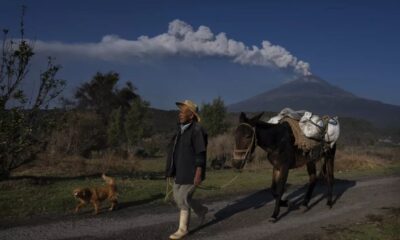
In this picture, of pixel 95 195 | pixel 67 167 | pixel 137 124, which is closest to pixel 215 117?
pixel 137 124

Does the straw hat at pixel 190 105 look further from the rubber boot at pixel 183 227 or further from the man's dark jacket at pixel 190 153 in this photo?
the rubber boot at pixel 183 227

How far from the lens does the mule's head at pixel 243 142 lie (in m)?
11.1

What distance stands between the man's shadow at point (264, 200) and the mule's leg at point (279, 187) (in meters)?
0.51

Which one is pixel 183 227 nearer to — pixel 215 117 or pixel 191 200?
pixel 191 200

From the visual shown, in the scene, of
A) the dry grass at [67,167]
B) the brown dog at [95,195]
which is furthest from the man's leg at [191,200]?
the dry grass at [67,167]

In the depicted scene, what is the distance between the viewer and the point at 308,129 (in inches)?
517

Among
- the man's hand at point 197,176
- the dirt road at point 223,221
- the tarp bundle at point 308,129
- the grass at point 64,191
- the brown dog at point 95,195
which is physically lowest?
the dirt road at point 223,221

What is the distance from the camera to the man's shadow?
11.7 meters

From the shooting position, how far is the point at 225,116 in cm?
4622

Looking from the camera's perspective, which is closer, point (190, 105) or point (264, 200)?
point (190, 105)

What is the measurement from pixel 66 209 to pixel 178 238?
11.9ft

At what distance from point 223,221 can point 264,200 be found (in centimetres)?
348

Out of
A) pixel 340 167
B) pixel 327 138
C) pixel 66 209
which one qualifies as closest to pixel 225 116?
pixel 340 167

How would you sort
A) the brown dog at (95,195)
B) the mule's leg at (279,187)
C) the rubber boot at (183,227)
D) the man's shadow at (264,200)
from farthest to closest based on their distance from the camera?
the man's shadow at (264,200) < the mule's leg at (279,187) < the brown dog at (95,195) < the rubber boot at (183,227)
